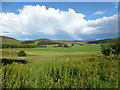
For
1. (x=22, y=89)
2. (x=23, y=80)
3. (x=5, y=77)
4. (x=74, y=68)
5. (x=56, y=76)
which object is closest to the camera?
(x=22, y=89)

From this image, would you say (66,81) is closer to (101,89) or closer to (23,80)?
(101,89)

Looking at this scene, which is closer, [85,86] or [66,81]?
[85,86]

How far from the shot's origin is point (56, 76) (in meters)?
3.85

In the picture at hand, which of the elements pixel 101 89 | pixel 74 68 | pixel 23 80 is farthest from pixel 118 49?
pixel 23 80

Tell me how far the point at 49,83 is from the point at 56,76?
1.88 ft

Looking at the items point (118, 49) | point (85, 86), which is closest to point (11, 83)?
point (85, 86)

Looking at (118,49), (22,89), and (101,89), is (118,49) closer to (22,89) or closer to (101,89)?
(101,89)

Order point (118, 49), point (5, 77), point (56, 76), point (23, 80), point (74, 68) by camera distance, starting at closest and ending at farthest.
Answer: point (23, 80), point (5, 77), point (56, 76), point (74, 68), point (118, 49)

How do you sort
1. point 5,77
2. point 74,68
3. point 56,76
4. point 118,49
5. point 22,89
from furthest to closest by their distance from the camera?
1. point 118,49
2. point 74,68
3. point 56,76
4. point 5,77
5. point 22,89

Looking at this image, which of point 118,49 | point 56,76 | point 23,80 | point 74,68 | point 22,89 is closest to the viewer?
point 22,89

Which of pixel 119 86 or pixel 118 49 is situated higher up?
pixel 118 49

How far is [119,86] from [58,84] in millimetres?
1594

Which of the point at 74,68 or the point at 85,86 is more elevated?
the point at 74,68

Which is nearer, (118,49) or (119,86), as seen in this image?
(119,86)
